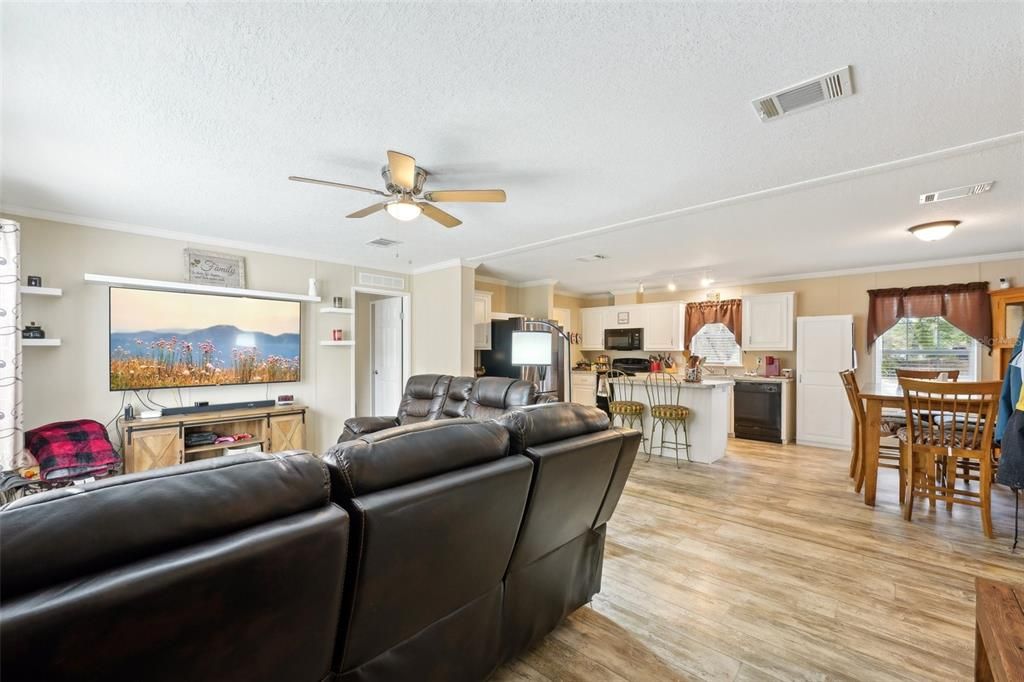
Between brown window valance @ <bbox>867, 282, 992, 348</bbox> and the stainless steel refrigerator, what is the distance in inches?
161

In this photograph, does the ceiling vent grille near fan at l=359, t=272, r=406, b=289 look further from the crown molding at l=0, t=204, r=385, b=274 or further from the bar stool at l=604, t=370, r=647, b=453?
the bar stool at l=604, t=370, r=647, b=453

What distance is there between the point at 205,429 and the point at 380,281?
2584mm

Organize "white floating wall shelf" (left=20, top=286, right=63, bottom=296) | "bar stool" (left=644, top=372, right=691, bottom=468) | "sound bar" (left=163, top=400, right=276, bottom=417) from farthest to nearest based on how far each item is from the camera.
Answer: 1. "bar stool" (left=644, top=372, right=691, bottom=468)
2. "sound bar" (left=163, top=400, right=276, bottom=417)
3. "white floating wall shelf" (left=20, top=286, right=63, bottom=296)

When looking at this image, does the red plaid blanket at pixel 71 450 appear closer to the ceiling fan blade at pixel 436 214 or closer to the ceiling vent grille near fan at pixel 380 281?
the ceiling vent grille near fan at pixel 380 281

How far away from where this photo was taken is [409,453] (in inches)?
49.7

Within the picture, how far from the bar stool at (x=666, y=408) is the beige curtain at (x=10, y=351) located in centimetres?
551

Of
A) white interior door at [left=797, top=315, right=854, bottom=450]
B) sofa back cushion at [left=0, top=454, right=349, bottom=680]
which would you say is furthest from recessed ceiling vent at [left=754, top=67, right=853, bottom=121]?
white interior door at [left=797, top=315, right=854, bottom=450]

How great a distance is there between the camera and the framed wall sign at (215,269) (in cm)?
430

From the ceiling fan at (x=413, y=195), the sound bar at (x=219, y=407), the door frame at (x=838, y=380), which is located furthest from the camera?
the door frame at (x=838, y=380)

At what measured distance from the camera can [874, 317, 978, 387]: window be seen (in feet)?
16.9

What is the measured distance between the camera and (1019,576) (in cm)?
244

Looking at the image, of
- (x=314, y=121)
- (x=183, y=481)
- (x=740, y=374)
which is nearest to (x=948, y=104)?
(x=314, y=121)

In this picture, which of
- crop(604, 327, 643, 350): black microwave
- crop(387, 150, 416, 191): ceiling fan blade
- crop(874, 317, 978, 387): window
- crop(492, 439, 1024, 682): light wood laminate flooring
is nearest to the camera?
crop(492, 439, 1024, 682): light wood laminate flooring

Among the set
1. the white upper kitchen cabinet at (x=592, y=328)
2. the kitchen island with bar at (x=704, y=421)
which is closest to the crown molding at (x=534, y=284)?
the white upper kitchen cabinet at (x=592, y=328)
